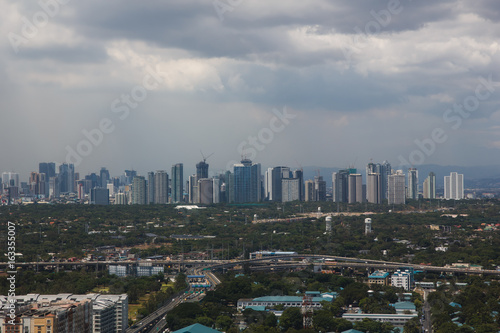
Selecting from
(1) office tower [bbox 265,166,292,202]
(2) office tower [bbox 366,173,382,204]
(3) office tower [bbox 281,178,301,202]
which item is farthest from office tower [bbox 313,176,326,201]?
(2) office tower [bbox 366,173,382,204]

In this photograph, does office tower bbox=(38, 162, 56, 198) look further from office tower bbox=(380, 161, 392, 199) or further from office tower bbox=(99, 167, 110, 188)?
office tower bbox=(380, 161, 392, 199)

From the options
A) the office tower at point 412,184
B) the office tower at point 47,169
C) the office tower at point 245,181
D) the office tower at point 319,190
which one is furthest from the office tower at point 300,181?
the office tower at point 47,169

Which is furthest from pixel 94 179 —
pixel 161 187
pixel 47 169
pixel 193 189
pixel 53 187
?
pixel 193 189

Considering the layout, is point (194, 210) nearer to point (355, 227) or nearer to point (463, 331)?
point (355, 227)

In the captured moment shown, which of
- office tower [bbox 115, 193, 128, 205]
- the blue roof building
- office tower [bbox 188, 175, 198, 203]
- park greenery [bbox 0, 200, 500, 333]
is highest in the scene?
office tower [bbox 188, 175, 198, 203]

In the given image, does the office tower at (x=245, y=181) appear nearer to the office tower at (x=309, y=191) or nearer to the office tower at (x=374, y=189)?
the office tower at (x=309, y=191)

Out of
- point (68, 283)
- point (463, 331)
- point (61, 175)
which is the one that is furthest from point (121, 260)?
point (61, 175)

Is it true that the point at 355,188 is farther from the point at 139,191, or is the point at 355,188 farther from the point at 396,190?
the point at 139,191
